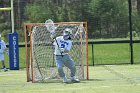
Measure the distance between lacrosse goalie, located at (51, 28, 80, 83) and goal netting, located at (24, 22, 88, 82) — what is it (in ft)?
3.01

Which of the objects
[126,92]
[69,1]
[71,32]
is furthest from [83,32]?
[69,1]

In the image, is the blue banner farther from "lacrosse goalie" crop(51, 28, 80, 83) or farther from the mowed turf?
"lacrosse goalie" crop(51, 28, 80, 83)

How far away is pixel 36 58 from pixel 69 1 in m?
12.4

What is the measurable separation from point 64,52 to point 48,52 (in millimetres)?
1502

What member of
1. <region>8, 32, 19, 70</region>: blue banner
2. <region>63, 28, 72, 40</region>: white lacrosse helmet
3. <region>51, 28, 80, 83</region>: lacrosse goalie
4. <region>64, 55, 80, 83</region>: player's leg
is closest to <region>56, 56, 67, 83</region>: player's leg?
<region>51, 28, 80, 83</region>: lacrosse goalie

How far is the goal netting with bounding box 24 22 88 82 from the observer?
18156 mm

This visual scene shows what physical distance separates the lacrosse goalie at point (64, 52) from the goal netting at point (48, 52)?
36.2 inches

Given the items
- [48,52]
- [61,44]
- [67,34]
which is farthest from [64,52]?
[48,52]

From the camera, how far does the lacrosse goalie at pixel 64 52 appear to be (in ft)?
56.7

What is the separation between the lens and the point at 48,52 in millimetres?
18703

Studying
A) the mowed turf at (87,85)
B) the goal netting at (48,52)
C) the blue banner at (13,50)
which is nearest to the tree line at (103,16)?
the blue banner at (13,50)

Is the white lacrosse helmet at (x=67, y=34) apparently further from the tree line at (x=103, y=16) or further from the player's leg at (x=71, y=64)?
the tree line at (x=103, y=16)

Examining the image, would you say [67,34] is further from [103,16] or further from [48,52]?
[103,16]

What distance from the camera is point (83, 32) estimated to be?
743 inches
